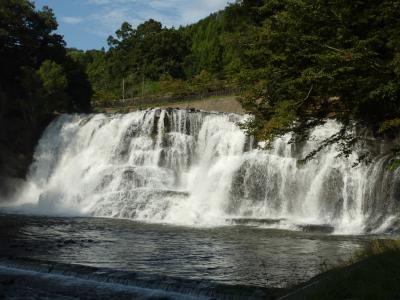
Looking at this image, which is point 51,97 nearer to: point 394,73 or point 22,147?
point 22,147

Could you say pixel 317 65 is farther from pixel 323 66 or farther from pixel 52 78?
pixel 52 78

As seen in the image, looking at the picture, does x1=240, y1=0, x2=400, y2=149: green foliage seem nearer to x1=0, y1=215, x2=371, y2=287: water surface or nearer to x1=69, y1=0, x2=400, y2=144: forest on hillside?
x1=69, y1=0, x2=400, y2=144: forest on hillside

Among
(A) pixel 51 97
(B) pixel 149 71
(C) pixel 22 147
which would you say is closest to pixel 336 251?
(C) pixel 22 147

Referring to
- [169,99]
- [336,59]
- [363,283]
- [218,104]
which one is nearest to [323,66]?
Result: [336,59]

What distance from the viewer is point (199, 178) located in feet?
92.2

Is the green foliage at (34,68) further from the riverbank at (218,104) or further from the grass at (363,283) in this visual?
the grass at (363,283)

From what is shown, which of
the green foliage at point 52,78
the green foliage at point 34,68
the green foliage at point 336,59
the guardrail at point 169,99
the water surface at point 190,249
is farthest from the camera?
the guardrail at point 169,99

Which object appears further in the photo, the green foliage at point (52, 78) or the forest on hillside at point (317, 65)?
the green foliage at point (52, 78)

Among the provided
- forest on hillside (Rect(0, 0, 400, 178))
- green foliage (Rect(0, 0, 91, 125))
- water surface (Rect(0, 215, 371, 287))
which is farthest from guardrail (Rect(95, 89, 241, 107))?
water surface (Rect(0, 215, 371, 287))

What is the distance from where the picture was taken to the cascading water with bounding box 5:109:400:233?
2133 cm

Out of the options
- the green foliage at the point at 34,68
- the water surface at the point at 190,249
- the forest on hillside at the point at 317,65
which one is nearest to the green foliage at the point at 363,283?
the water surface at the point at 190,249

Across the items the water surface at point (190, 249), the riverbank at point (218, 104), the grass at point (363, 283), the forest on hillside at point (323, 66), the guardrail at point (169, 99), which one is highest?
the guardrail at point (169, 99)

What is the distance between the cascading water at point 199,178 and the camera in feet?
70.0

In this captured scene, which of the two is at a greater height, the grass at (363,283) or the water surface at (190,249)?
the grass at (363,283)
